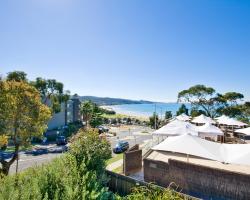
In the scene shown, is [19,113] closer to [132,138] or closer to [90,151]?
[90,151]

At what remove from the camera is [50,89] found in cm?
5550

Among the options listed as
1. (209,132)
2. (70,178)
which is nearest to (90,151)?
(70,178)

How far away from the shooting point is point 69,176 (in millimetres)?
10094

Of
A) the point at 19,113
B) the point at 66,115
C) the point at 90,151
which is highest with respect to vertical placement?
the point at 19,113

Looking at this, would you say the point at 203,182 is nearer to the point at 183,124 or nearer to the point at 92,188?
the point at 92,188

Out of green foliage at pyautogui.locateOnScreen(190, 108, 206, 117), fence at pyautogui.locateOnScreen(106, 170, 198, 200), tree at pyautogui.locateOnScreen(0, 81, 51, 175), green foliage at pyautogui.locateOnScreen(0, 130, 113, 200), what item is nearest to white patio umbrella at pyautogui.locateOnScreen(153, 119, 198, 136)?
green foliage at pyautogui.locateOnScreen(0, 130, 113, 200)

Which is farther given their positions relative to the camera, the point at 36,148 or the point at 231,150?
the point at 36,148

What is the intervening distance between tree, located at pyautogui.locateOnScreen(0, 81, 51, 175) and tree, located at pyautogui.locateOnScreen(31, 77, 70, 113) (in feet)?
103

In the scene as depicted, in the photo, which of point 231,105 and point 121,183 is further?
point 231,105

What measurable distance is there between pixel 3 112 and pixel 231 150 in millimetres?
15883

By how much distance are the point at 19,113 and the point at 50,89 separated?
122 feet

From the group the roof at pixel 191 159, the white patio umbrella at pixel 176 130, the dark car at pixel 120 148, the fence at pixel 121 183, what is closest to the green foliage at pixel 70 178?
the fence at pixel 121 183

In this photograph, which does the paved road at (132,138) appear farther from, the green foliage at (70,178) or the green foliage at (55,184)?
the green foliage at (55,184)

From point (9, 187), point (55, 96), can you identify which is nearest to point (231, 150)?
point (9, 187)
